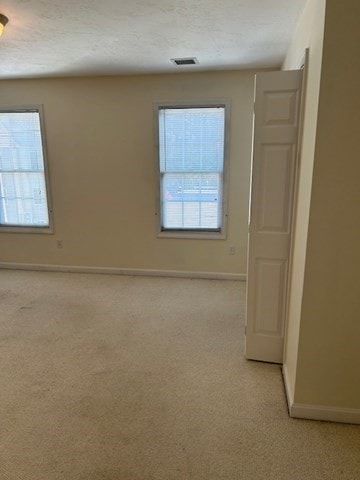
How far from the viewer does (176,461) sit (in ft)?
5.41

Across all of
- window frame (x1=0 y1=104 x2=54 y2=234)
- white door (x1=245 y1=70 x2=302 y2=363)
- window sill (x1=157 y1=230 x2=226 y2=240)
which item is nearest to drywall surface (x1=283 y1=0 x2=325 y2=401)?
white door (x1=245 y1=70 x2=302 y2=363)

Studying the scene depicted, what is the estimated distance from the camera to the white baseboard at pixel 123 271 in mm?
4266

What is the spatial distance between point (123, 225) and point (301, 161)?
277cm

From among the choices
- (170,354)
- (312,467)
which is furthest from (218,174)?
(312,467)

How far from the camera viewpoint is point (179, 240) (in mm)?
4250

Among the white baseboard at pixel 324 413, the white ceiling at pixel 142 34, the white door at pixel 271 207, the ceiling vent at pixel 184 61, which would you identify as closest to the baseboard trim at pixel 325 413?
the white baseboard at pixel 324 413

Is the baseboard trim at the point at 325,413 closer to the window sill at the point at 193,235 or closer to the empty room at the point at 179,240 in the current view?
the empty room at the point at 179,240

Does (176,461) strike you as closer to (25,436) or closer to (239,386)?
(239,386)

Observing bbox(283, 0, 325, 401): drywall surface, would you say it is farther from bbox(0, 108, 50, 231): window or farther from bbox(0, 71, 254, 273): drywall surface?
bbox(0, 108, 50, 231): window

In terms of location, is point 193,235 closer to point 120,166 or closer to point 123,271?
point 123,271

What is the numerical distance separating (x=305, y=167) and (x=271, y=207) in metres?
0.42

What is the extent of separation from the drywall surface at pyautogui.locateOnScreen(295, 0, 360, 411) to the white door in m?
0.49

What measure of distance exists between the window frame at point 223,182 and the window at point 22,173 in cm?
157

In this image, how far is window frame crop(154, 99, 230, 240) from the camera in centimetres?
383
